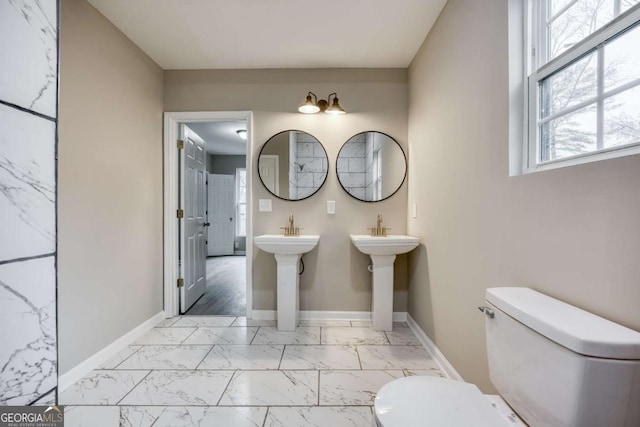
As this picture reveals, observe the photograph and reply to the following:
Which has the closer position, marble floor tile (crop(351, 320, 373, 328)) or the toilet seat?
the toilet seat

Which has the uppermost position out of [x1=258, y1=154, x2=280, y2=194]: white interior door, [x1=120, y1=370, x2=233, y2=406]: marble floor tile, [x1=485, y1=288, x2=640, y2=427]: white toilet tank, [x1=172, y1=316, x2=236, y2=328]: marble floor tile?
[x1=258, y1=154, x2=280, y2=194]: white interior door

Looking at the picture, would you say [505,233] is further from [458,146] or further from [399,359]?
[399,359]

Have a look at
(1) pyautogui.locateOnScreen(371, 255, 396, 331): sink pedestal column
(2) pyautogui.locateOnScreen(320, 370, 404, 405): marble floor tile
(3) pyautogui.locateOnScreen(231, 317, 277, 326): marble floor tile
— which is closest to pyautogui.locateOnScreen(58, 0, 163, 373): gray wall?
(3) pyautogui.locateOnScreen(231, 317, 277, 326): marble floor tile

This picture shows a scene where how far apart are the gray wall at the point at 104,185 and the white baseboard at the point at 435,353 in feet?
7.70

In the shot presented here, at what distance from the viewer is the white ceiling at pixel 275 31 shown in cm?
191

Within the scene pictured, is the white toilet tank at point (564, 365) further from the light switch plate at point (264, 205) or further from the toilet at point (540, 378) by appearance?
the light switch plate at point (264, 205)

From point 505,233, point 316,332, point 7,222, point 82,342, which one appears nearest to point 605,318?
point 505,233

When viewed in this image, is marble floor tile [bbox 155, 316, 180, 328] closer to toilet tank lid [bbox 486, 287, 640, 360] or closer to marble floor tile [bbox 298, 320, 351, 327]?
marble floor tile [bbox 298, 320, 351, 327]

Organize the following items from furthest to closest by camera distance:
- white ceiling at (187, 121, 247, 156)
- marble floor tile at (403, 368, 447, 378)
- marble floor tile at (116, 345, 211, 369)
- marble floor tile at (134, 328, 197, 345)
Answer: white ceiling at (187, 121, 247, 156) → marble floor tile at (134, 328, 197, 345) → marble floor tile at (116, 345, 211, 369) → marble floor tile at (403, 368, 447, 378)

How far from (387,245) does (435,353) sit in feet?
2.77

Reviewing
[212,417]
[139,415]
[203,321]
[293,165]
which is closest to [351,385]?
[212,417]

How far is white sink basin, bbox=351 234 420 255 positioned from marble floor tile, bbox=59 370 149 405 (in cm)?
178

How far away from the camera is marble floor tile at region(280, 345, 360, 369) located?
1932 millimetres

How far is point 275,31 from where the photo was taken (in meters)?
2.18
